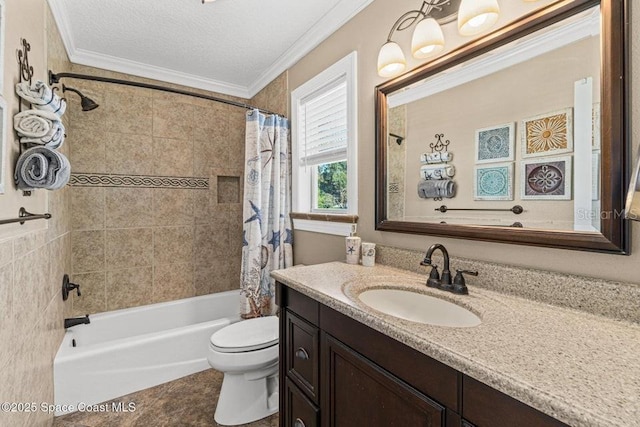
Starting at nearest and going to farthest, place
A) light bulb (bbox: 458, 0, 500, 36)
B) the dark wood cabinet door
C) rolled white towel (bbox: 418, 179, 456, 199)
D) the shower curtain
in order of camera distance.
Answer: the dark wood cabinet door → light bulb (bbox: 458, 0, 500, 36) → rolled white towel (bbox: 418, 179, 456, 199) → the shower curtain

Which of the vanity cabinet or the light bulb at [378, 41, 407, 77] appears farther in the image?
the light bulb at [378, 41, 407, 77]

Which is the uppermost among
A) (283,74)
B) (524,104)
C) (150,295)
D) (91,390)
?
(283,74)

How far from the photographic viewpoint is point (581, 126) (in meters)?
0.87

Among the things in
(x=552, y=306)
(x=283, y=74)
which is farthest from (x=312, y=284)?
(x=283, y=74)

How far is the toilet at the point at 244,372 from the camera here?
1628mm

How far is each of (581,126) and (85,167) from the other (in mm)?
3079

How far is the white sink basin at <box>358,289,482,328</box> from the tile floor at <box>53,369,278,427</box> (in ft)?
3.60

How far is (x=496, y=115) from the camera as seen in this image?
1.08 metres

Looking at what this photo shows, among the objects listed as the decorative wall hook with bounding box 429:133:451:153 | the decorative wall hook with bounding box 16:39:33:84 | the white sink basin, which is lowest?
the white sink basin

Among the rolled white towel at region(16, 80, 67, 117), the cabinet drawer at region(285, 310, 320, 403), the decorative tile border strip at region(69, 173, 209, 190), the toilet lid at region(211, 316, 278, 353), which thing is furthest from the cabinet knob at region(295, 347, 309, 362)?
the decorative tile border strip at region(69, 173, 209, 190)

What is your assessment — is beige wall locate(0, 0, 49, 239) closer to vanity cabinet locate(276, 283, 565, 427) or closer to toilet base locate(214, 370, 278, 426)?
vanity cabinet locate(276, 283, 565, 427)

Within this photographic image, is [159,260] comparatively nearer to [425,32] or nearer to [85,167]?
[85,167]

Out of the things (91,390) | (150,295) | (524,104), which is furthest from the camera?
(150,295)

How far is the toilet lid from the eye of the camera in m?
1.64
